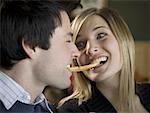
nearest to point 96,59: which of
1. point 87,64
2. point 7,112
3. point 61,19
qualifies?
point 87,64

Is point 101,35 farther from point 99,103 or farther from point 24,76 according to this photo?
point 24,76

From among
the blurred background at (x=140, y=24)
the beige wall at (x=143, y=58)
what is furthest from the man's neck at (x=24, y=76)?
the beige wall at (x=143, y=58)

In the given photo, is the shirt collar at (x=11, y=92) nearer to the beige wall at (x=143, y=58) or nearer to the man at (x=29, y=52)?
the man at (x=29, y=52)

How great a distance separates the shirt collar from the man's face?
0.21 ft

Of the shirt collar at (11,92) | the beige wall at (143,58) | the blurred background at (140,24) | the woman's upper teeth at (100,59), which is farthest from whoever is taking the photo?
the beige wall at (143,58)

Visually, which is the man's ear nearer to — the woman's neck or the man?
the man

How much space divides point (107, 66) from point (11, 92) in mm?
441

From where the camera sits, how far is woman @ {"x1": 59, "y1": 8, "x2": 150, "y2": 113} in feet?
4.28

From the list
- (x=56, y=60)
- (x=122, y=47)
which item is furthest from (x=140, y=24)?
(x=56, y=60)

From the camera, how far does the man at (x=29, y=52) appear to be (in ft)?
3.25

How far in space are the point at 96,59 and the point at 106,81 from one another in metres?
0.10

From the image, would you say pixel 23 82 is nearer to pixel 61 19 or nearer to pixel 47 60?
pixel 47 60

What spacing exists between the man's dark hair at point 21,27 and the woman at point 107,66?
31 centimetres

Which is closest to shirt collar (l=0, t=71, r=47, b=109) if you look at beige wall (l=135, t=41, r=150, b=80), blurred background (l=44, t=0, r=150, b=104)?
blurred background (l=44, t=0, r=150, b=104)
